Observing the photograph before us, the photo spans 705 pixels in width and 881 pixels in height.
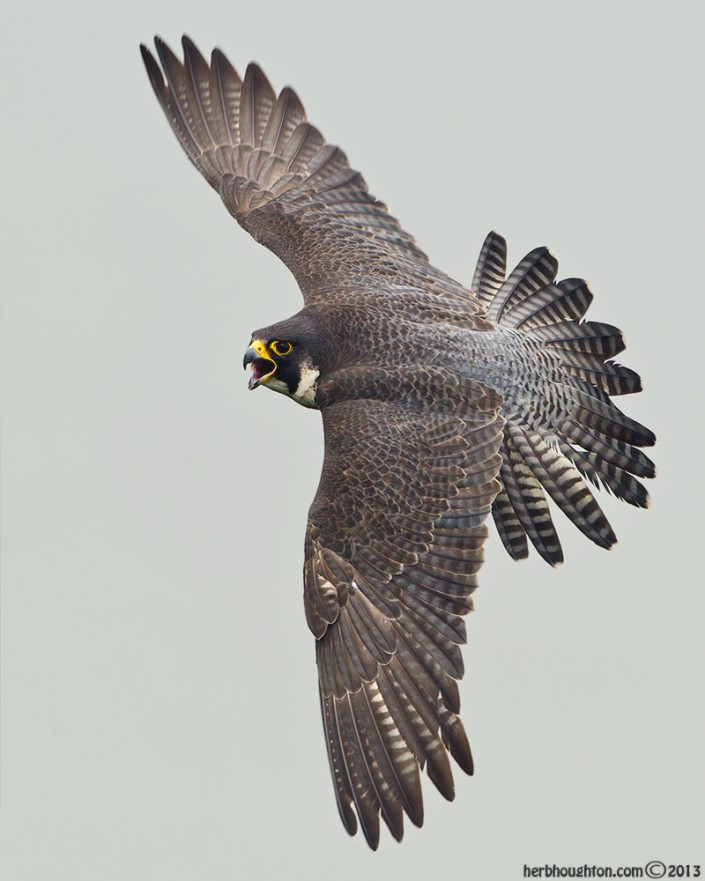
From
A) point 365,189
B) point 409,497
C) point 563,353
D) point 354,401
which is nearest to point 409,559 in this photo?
point 409,497

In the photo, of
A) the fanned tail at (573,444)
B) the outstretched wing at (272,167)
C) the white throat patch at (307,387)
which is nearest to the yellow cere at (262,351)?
the white throat patch at (307,387)

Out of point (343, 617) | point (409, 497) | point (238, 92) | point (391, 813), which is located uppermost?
point (238, 92)

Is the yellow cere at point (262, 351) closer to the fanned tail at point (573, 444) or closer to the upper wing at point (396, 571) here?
the upper wing at point (396, 571)

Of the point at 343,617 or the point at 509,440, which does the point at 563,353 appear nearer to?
the point at 509,440

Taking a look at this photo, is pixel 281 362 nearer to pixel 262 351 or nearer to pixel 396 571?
pixel 262 351

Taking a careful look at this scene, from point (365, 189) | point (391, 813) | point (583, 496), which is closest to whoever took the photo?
point (391, 813)

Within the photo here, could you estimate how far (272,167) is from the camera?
48.0 ft

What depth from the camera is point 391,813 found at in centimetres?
1098

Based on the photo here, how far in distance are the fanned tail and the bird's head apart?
62.3 inches

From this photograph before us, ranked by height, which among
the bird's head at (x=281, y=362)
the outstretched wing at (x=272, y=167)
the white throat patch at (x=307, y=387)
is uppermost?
the outstretched wing at (x=272, y=167)

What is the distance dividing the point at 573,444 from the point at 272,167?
3.76 meters

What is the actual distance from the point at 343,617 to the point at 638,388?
3152 mm

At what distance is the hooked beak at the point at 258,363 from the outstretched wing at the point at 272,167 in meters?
1.31

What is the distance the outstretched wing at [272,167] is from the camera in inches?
550
